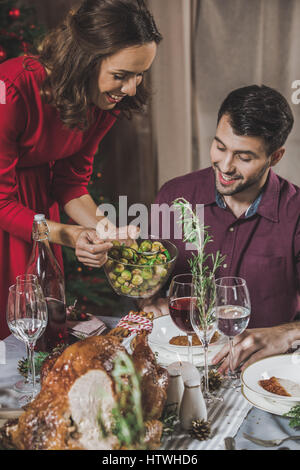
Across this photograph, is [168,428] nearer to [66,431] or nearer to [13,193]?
[66,431]

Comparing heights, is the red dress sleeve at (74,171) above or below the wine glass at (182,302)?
above

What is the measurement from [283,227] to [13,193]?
0.90m

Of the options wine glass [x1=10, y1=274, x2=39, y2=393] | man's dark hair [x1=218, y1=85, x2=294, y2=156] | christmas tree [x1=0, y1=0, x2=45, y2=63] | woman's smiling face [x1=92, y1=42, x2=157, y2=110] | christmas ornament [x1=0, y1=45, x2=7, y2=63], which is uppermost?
christmas tree [x1=0, y1=0, x2=45, y2=63]

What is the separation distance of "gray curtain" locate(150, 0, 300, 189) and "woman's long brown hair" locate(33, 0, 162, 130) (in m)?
0.72

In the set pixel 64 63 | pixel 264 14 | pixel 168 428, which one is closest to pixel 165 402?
pixel 168 428

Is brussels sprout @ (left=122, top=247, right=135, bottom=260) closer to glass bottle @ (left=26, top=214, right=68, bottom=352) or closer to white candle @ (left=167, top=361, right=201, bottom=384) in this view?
glass bottle @ (left=26, top=214, right=68, bottom=352)

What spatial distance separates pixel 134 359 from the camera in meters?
0.94

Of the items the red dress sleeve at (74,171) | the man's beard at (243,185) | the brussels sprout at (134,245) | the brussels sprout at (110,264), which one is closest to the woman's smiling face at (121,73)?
the red dress sleeve at (74,171)

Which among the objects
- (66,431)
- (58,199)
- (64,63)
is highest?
(64,63)

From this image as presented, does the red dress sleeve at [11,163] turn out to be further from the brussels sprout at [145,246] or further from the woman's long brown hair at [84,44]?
the brussels sprout at [145,246]

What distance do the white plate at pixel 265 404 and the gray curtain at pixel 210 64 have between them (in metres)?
1.35

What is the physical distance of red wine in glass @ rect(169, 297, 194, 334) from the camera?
107 centimetres

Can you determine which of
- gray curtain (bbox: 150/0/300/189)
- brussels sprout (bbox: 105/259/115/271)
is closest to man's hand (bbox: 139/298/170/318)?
brussels sprout (bbox: 105/259/115/271)

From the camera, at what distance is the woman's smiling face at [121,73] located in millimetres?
1616
